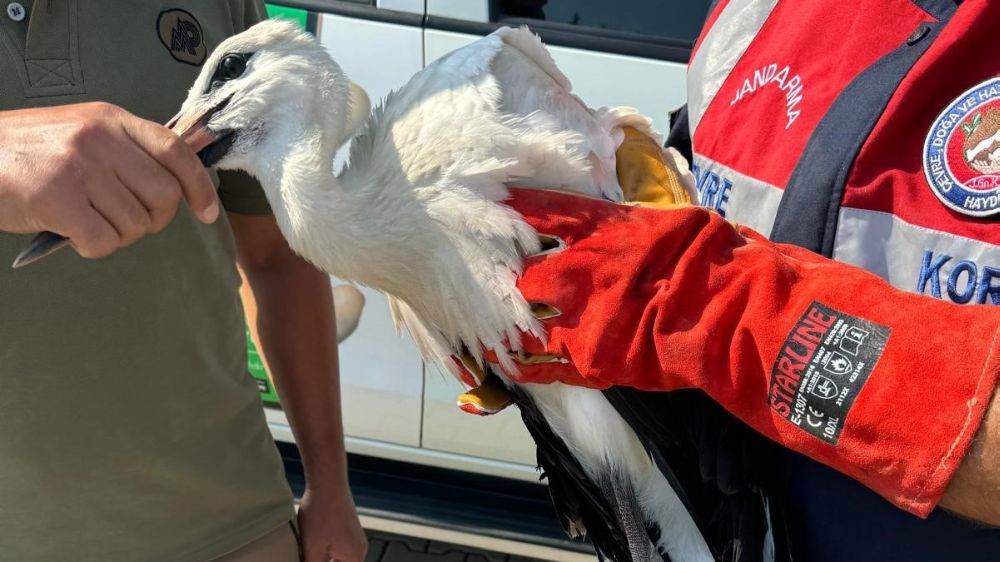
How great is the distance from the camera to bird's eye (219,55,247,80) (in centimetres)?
121

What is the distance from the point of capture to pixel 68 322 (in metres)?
1.11

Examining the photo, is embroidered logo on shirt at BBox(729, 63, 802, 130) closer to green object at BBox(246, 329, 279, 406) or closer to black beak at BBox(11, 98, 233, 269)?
black beak at BBox(11, 98, 233, 269)

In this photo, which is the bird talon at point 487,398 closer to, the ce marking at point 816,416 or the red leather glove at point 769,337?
the red leather glove at point 769,337

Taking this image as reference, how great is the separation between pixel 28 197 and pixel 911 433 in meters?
0.89

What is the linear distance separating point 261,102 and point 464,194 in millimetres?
381

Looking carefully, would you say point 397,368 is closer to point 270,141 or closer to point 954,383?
point 270,141

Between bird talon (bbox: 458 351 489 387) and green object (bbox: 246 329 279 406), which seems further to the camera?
green object (bbox: 246 329 279 406)

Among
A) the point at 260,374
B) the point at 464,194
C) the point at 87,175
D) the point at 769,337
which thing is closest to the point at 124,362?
the point at 87,175

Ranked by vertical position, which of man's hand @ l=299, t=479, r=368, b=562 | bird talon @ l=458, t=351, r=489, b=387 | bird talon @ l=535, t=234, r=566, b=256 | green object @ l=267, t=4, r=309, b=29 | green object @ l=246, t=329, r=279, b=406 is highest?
green object @ l=267, t=4, r=309, b=29

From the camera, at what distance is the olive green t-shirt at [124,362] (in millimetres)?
1087

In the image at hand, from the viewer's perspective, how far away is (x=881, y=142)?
2.99ft

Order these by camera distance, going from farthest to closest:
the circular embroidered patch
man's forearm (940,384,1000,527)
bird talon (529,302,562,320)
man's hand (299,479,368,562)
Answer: man's hand (299,479,368,562) < bird talon (529,302,562,320) < the circular embroidered patch < man's forearm (940,384,1000,527)

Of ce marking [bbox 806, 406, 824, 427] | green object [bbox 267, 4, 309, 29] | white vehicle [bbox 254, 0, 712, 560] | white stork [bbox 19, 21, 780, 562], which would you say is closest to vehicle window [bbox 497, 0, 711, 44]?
white vehicle [bbox 254, 0, 712, 560]

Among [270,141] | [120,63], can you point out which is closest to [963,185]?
[270,141]
